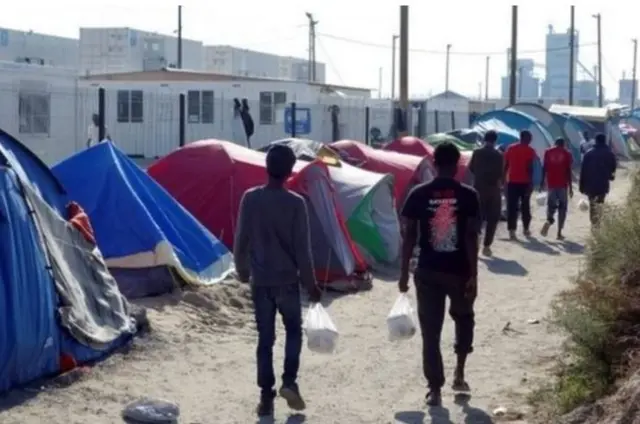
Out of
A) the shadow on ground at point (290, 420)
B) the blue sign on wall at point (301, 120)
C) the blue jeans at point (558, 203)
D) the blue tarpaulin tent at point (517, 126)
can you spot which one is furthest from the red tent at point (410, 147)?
the shadow on ground at point (290, 420)

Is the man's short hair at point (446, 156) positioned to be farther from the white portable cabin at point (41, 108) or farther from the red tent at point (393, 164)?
the white portable cabin at point (41, 108)

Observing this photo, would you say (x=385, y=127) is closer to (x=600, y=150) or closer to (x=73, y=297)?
(x=600, y=150)

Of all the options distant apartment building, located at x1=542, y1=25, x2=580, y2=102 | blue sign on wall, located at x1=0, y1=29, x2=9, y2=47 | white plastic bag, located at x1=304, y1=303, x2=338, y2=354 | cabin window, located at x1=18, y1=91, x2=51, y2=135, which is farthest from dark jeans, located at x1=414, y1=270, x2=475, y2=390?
distant apartment building, located at x1=542, y1=25, x2=580, y2=102

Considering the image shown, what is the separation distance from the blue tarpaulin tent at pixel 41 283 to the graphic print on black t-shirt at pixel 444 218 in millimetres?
2741

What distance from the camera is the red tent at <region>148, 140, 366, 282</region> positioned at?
14.1 meters

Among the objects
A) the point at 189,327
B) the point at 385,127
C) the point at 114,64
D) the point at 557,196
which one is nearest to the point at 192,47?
the point at 114,64

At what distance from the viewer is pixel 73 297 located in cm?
944

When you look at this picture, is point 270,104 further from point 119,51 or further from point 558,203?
point 558,203

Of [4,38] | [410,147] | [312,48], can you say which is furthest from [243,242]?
[312,48]

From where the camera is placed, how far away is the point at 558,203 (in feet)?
65.8

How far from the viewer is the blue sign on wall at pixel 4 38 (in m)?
38.8

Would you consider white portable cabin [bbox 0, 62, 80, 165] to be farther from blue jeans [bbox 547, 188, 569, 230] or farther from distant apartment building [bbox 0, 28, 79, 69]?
distant apartment building [bbox 0, 28, 79, 69]

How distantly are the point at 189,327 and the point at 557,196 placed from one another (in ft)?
33.1

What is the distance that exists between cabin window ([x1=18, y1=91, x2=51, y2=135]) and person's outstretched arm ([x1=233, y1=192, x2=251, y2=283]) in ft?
60.5
